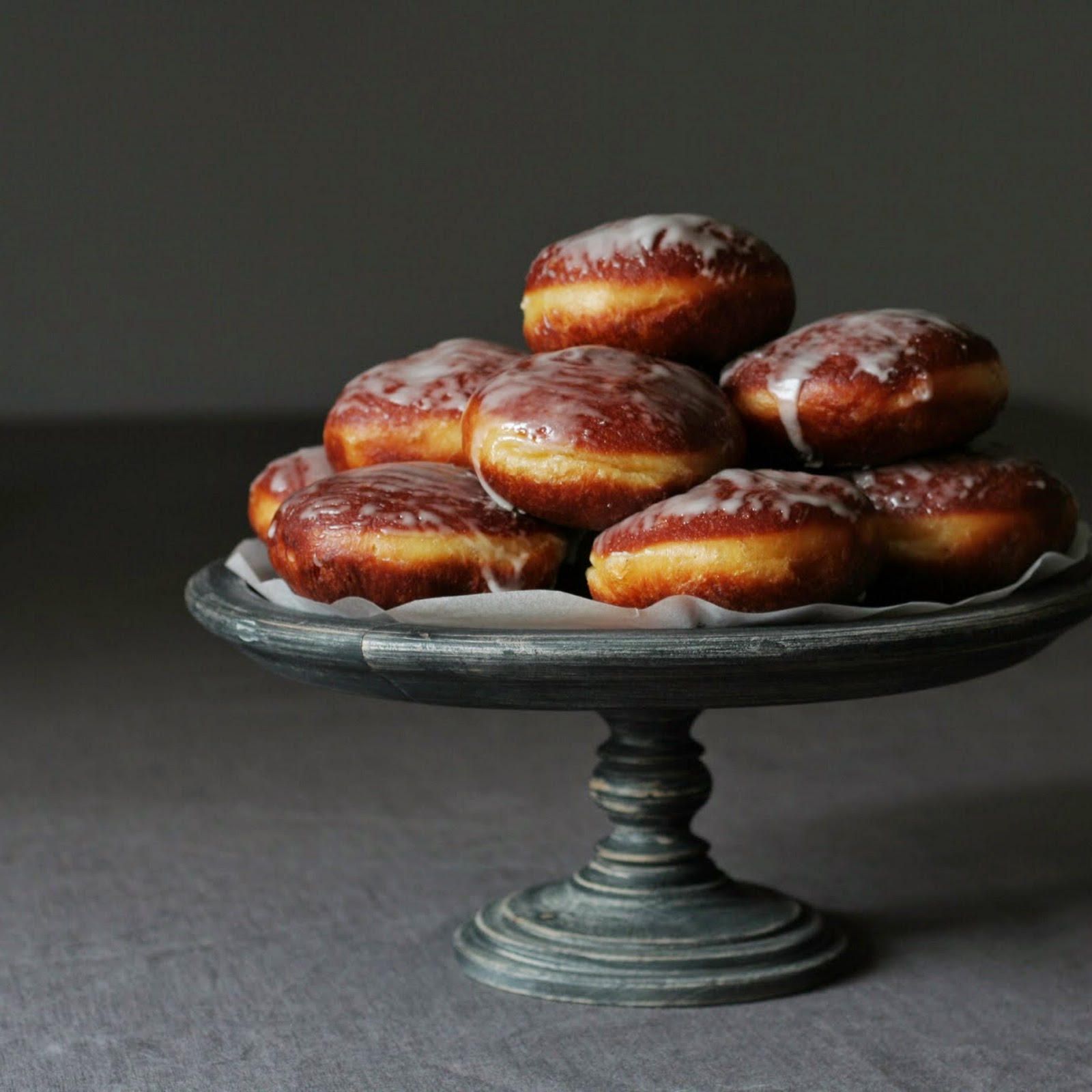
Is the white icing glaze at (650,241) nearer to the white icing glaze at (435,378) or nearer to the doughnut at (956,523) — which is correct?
the white icing glaze at (435,378)

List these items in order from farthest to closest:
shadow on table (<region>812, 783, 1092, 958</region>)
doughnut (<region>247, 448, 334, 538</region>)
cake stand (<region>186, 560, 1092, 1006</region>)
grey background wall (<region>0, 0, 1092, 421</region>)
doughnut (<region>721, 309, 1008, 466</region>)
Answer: grey background wall (<region>0, 0, 1092, 421</region>) → shadow on table (<region>812, 783, 1092, 958</region>) → doughnut (<region>247, 448, 334, 538</region>) → doughnut (<region>721, 309, 1008, 466</region>) → cake stand (<region>186, 560, 1092, 1006</region>)

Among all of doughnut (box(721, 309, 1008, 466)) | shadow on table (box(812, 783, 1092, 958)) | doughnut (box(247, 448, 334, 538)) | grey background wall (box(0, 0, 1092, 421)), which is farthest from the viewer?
grey background wall (box(0, 0, 1092, 421))

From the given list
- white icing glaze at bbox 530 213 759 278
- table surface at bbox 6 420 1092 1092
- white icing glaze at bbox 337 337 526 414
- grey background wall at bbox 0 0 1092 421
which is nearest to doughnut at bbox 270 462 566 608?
white icing glaze at bbox 337 337 526 414

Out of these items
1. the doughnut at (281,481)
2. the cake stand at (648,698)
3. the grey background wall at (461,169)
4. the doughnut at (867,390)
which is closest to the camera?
the cake stand at (648,698)

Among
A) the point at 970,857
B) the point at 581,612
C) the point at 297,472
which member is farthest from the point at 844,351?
the point at 970,857

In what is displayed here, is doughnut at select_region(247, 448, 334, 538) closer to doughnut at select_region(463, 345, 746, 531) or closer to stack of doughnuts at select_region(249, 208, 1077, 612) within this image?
stack of doughnuts at select_region(249, 208, 1077, 612)

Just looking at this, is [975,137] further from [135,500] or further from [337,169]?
[135,500]

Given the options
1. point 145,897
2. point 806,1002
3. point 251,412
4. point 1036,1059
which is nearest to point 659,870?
point 806,1002

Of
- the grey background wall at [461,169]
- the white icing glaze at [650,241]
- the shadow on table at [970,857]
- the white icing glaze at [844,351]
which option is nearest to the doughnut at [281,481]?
the white icing glaze at [650,241]
